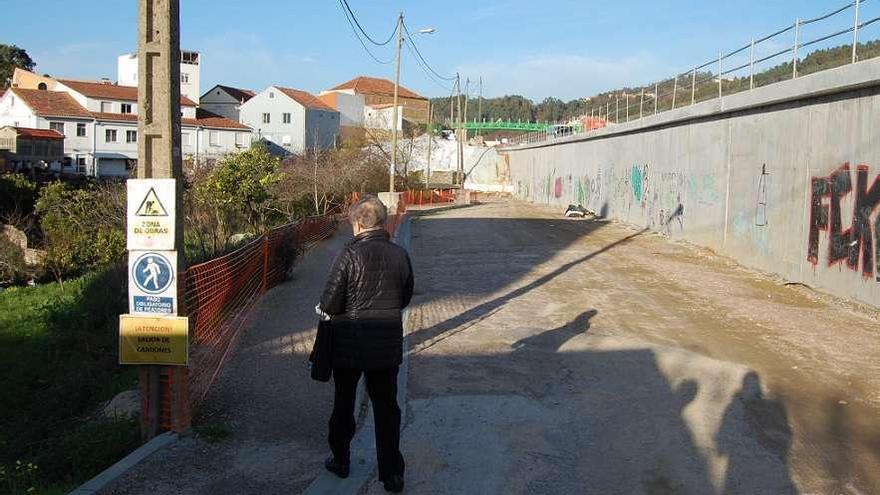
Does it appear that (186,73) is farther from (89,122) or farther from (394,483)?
(394,483)

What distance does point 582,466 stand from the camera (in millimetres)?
5328

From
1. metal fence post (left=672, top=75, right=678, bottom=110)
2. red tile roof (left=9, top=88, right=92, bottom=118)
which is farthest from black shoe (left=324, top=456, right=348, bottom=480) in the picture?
red tile roof (left=9, top=88, right=92, bottom=118)

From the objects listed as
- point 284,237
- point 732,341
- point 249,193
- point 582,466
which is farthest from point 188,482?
point 249,193

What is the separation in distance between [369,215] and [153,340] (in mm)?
1837

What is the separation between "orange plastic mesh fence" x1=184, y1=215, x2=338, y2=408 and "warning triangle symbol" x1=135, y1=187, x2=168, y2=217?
32.9 inches

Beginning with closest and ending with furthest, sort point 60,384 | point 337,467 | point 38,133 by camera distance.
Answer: point 337,467, point 60,384, point 38,133

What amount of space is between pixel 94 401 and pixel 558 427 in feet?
18.9

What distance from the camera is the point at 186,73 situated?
3189 inches

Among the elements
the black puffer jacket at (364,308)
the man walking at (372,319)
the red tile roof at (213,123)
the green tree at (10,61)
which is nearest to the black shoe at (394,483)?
the man walking at (372,319)

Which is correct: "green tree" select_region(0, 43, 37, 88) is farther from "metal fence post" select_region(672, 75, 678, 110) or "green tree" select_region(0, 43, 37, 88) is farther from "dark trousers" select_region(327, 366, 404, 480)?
"dark trousers" select_region(327, 366, 404, 480)

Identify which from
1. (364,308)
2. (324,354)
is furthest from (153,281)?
(364,308)

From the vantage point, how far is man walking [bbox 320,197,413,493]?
4484 mm

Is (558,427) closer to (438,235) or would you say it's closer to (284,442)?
(284,442)

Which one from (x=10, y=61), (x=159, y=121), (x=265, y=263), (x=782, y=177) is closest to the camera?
(x=159, y=121)
